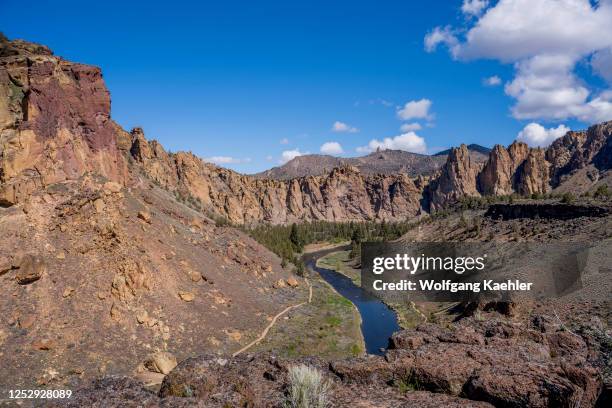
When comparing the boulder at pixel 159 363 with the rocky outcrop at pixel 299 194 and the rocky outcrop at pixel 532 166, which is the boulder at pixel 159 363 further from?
the rocky outcrop at pixel 532 166

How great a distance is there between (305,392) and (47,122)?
3381 centimetres

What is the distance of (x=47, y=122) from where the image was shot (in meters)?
32.4

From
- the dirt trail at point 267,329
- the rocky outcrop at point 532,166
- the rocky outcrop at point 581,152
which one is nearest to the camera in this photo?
the dirt trail at point 267,329

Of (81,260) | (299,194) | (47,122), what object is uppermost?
(299,194)

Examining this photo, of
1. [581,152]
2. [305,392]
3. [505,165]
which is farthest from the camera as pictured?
[505,165]

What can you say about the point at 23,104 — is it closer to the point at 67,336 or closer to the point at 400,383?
the point at 67,336

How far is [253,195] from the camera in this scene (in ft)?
503

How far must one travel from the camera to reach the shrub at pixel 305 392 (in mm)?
7150

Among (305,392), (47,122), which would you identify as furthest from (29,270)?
(305,392)

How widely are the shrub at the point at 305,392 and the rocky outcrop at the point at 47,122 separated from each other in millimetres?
28363

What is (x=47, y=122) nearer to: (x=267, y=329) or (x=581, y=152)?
(x=267, y=329)

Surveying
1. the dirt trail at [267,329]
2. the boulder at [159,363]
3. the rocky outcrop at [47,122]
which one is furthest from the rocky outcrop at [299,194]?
the boulder at [159,363]

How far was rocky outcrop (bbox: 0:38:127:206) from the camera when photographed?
1158 inches

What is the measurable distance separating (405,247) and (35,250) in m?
62.8
